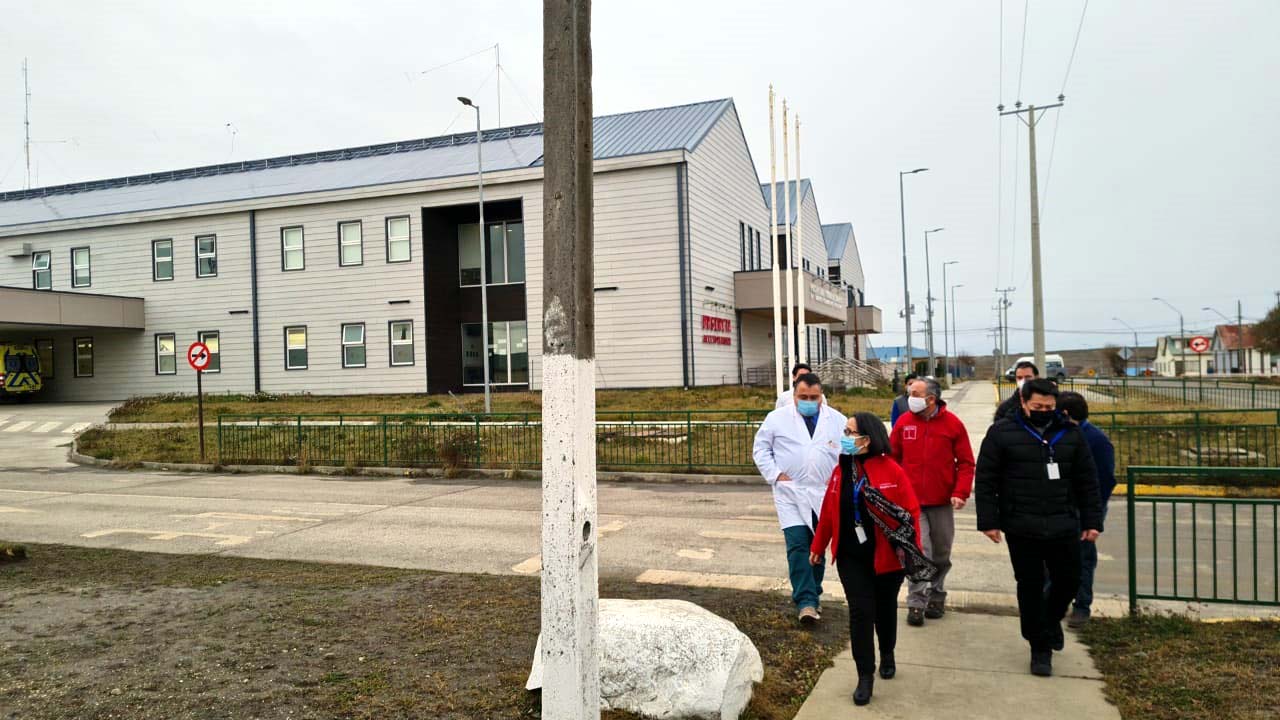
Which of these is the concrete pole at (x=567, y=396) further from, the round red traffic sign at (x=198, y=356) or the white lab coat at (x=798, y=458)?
the round red traffic sign at (x=198, y=356)

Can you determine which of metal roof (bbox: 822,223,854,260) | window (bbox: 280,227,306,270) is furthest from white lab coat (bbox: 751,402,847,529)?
metal roof (bbox: 822,223,854,260)

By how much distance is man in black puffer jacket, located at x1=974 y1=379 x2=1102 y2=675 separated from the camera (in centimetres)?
554

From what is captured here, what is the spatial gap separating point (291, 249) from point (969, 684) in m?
34.2

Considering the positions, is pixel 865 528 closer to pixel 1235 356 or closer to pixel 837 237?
pixel 837 237

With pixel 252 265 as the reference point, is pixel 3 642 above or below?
below

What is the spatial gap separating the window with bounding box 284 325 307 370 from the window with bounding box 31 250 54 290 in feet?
42.8

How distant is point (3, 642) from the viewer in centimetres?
580

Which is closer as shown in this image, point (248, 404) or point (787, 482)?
point (787, 482)

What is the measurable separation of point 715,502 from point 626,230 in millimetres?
18727

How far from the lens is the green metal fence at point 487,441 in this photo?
16891mm

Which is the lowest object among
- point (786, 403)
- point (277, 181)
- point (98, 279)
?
point (786, 403)

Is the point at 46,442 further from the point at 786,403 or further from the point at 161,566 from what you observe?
the point at 786,403

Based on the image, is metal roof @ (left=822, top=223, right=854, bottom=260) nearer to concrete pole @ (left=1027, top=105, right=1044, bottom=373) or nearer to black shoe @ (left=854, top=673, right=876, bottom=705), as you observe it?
concrete pole @ (left=1027, top=105, right=1044, bottom=373)

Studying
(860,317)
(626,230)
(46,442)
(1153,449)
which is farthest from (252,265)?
(860,317)
